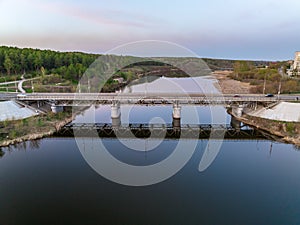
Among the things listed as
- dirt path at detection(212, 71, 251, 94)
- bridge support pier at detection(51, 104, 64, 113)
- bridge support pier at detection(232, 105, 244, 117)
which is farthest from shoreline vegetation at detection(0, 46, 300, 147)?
bridge support pier at detection(232, 105, 244, 117)

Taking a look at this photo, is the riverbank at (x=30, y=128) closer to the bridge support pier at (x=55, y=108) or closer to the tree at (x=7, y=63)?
the bridge support pier at (x=55, y=108)

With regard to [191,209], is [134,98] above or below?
above

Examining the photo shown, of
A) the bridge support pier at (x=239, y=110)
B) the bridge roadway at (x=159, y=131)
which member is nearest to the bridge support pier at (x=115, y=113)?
the bridge roadway at (x=159, y=131)

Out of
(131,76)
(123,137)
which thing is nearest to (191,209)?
(123,137)

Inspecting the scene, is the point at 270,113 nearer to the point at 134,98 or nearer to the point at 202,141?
the point at 202,141

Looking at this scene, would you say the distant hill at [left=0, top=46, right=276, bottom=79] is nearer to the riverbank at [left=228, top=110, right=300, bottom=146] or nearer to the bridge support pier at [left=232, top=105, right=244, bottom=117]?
the bridge support pier at [left=232, top=105, right=244, bottom=117]
